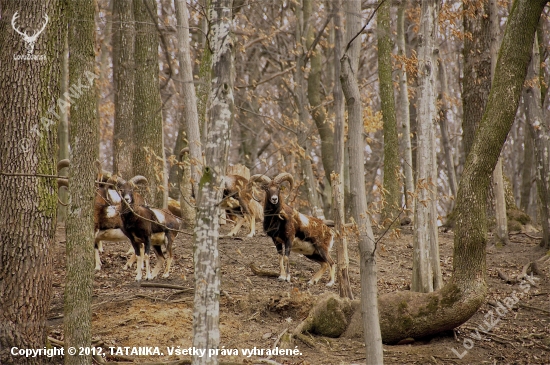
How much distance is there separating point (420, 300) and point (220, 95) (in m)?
5.24

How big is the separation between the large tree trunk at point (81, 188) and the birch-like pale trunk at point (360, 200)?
3.39m

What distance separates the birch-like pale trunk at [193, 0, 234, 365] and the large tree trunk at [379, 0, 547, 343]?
3.93m

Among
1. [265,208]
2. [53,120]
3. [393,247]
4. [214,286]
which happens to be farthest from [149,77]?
[214,286]

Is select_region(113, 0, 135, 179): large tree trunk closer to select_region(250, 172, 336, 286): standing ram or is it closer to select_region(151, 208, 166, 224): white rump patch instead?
select_region(151, 208, 166, 224): white rump patch

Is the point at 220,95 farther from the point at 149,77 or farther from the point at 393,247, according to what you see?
the point at 393,247

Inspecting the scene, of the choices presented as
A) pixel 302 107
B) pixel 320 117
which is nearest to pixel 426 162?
pixel 302 107

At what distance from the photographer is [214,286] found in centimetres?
681

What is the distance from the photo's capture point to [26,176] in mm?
8141

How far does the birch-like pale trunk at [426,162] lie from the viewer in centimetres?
1066

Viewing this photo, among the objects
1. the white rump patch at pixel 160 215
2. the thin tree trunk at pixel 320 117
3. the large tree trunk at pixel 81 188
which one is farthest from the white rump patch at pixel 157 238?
the thin tree trunk at pixel 320 117

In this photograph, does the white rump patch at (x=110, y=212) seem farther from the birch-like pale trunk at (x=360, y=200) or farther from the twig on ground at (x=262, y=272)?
the birch-like pale trunk at (x=360, y=200)

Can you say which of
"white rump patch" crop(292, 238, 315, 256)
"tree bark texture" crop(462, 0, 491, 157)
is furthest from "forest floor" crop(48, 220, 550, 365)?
"tree bark texture" crop(462, 0, 491, 157)

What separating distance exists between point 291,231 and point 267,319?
3.21 meters

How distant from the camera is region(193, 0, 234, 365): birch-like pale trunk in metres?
6.75
